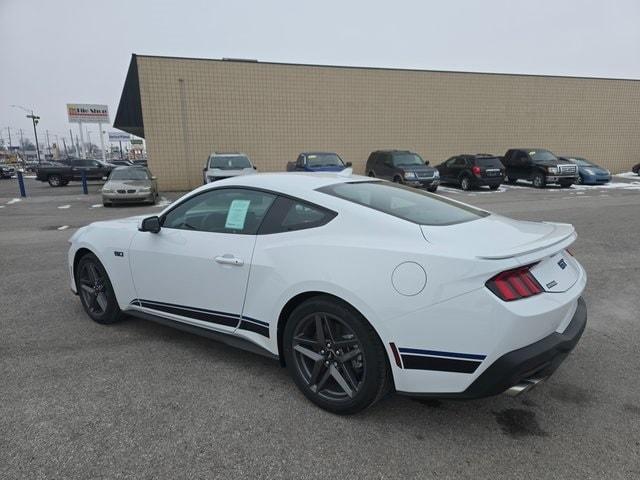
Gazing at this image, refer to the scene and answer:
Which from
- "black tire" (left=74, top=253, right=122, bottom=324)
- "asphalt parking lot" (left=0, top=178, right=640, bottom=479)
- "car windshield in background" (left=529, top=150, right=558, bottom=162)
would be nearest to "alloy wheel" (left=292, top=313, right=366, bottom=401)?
"asphalt parking lot" (left=0, top=178, right=640, bottom=479)

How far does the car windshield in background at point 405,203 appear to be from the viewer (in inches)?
110

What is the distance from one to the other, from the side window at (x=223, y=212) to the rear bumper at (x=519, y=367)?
61.7 inches

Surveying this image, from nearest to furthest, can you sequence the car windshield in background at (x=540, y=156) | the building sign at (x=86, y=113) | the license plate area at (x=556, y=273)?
1. the license plate area at (x=556, y=273)
2. the car windshield in background at (x=540, y=156)
3. the building sign at (x=86, y=113)

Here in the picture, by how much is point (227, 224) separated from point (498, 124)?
1010 inches

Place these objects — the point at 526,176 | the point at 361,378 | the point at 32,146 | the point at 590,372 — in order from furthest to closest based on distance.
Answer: the point at 32,146
the point at 526,176
the point at 590,372
the point at 361,378

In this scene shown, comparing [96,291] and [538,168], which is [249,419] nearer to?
[96,291]

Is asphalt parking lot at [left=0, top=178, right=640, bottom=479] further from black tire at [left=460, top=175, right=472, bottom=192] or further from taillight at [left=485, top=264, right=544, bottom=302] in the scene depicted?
black tire at [left=460, top=175, right=472, bottom=192]

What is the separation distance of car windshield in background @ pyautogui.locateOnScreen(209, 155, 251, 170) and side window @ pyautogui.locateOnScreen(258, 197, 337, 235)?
12.3 meters

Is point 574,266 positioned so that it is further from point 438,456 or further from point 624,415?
point 438,456

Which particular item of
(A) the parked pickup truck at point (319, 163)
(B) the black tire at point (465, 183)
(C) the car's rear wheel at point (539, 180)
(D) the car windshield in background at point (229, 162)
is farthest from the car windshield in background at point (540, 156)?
(D) the car windshield in background at point (229, 162)

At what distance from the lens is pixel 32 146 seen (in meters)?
120

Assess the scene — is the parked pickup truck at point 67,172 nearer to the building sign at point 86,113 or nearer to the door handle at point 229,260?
the door handle at point 229,260

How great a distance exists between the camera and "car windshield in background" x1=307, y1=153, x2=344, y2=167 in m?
16.7

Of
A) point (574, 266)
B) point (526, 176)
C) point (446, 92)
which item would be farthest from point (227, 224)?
point (446, 92)
